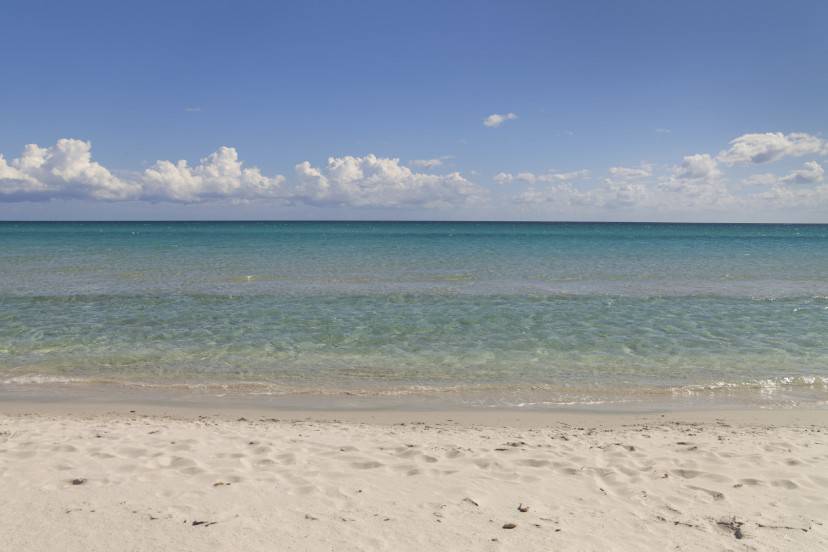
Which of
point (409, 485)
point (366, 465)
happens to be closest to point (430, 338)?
point (366, 465)

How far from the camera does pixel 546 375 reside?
9.97 m

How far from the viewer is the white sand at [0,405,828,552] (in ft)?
14.4

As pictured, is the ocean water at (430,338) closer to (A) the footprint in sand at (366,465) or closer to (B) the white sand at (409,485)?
(B) the white sand at (409,485)

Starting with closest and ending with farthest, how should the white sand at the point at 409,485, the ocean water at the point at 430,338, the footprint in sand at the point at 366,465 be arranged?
1. the white sand at the point at 409,485
2. the footprint in sand at the point at 366,465
3. the ocean water at the point at 430,338

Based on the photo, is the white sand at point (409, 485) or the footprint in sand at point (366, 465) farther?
the footprint in sand at point (366, 465)

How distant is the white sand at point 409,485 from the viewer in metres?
4.38

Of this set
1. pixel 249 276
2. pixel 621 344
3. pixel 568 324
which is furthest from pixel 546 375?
pixel 249 276

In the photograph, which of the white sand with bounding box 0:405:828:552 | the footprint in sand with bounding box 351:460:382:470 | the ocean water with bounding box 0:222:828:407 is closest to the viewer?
the white sand with bounding box 0:405:828:552

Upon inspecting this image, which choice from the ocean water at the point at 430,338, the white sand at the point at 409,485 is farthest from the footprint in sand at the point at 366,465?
the ocean water at the point at 430,338

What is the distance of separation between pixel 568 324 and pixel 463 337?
9.69 ft

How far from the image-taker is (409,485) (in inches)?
212

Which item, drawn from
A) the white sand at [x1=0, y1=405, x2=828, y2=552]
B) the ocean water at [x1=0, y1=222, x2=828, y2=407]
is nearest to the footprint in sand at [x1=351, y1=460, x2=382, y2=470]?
the white sand at [x1=0, y1=405, x2=828, y2=552]

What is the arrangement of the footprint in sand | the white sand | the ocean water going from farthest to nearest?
1. the ocean water
2. the footprint in sand
3. the white sand

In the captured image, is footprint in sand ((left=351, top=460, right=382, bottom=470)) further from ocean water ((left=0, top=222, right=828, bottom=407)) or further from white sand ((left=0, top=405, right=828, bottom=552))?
ocean water ((left=0, top=222, right=828, bottom=407))
